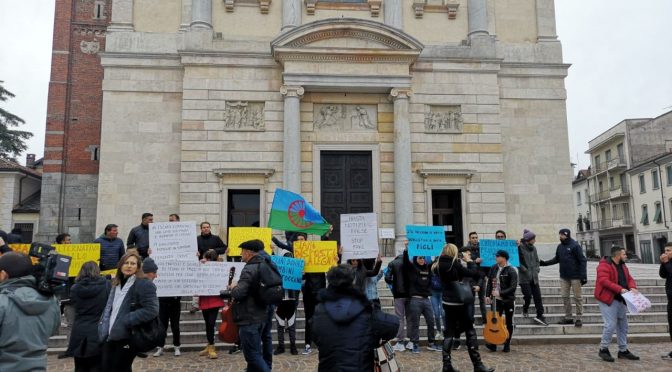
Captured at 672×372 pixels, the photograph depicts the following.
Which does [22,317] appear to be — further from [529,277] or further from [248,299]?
[529,277]

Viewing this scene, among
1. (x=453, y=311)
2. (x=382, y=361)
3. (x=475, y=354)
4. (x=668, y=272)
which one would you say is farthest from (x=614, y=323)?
(x=382, y=361)

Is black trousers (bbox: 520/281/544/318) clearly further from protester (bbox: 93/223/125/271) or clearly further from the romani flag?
protester (bbox: 93/223/125/271)

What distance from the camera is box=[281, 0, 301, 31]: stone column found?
731 inches

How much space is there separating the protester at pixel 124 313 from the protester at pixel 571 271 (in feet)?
29.9

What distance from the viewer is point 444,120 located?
18.8 m

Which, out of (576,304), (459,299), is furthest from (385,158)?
(459,299)

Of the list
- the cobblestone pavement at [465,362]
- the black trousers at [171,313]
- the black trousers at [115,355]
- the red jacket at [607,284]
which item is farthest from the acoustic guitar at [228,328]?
the red jacket at [607,284]

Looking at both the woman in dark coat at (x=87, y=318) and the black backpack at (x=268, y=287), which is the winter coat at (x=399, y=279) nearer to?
the black backpack at (x=268, y=287)

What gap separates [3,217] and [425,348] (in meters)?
31.6

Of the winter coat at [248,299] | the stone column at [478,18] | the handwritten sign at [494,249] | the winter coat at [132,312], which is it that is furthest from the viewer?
the stone column at [478,18]

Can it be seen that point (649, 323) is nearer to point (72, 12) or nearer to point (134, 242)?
point (134, 242)

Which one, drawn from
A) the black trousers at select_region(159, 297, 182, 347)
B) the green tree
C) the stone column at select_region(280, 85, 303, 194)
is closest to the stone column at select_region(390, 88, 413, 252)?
the stone column at select_region(280, 85, 303, 194)

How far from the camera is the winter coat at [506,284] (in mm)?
9180

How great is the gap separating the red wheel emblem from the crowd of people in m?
0.71
